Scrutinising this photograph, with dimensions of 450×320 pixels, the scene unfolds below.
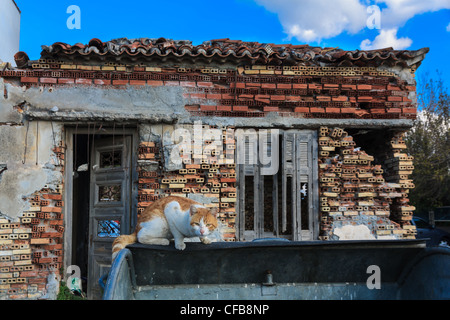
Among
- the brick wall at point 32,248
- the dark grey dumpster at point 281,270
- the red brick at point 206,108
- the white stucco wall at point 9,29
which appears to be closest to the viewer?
the dark grey dumpster at point 281,270

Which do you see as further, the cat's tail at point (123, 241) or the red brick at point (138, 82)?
the red brick at point (138, 82)

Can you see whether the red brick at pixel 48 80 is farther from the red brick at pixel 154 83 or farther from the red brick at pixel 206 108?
the red brick at pixel 206 108

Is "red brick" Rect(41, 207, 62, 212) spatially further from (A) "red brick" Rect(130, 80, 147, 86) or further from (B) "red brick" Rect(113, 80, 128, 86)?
(A) "red brick" Rect(130, 80, 147, 86)

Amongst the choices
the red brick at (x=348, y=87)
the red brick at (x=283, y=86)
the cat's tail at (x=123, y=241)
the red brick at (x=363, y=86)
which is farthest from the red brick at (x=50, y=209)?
the red brick at (x=363, y=86)

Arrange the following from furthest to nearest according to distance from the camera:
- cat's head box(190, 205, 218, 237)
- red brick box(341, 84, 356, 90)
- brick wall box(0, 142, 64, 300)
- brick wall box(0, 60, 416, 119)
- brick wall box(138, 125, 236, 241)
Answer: red brick box(341, 84, 356, 90), brick wall box(0, 60, 416, 119), brick wall box(138, 125, 236, 241), brick wall box(0, 142, 64, 300), cat's head box(190, 205, 218, 237)

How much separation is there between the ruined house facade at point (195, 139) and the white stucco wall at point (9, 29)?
184 inches

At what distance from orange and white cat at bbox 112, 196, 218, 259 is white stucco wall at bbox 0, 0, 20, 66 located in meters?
7.98

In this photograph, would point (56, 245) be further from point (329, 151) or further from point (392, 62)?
point (392, 62)

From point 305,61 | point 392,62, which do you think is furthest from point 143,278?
point 392,62

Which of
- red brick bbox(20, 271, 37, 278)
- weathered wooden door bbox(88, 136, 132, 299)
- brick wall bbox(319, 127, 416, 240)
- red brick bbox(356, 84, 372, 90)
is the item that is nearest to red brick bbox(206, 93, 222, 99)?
weathered wooden door bbox(88, 136, 132, 299)

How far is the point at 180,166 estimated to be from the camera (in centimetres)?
559

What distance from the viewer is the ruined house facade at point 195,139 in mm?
5438

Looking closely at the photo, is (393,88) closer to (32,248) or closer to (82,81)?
(82,81)

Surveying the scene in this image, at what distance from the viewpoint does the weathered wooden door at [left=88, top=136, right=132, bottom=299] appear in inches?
229
